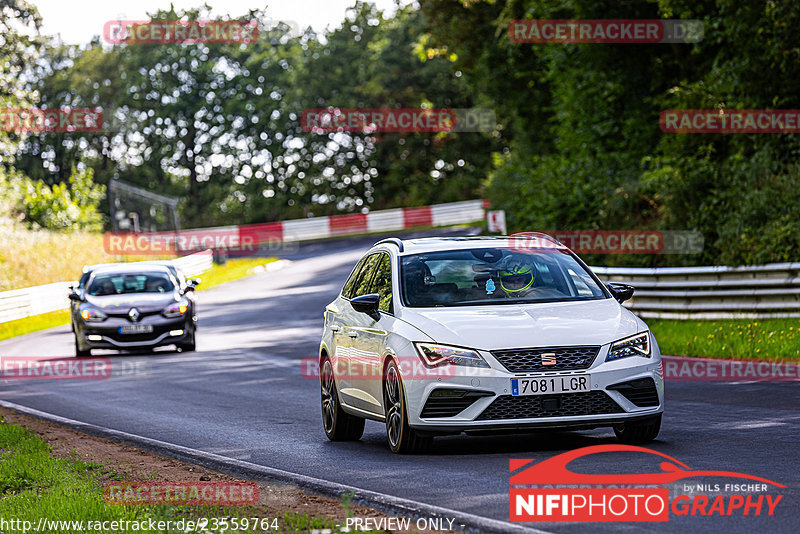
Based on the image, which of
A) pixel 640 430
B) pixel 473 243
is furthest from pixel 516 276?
pixel 640 430

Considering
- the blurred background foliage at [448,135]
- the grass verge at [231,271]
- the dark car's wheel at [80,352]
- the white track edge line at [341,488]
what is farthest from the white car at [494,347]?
the grass verge at [231,271]

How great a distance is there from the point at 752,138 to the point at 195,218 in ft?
223

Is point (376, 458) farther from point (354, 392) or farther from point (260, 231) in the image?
point (260, 231)

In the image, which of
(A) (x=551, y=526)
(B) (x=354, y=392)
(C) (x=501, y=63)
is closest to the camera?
(A) (x=551, y=526)

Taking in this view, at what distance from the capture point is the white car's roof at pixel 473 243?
10.5 meters

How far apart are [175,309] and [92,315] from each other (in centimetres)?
146

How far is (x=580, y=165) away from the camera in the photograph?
30.4 m

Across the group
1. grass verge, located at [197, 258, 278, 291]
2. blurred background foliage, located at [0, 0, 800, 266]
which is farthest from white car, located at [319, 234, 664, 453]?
grass verge, located at [197, 258, 278, 291]

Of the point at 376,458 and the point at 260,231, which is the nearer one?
the point at 376,458

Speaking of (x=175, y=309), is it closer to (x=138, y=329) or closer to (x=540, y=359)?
(x=138, y=329)

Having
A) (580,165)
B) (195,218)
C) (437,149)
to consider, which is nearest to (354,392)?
(580,165)

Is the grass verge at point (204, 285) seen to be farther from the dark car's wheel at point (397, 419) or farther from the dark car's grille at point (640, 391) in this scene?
the dark car's grille at point (640, 391)

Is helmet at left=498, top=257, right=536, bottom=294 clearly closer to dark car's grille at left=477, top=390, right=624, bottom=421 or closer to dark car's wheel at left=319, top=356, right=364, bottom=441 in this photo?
dark car's grille at left=477, top=390, right=624, bottom=421

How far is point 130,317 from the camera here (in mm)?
22547
